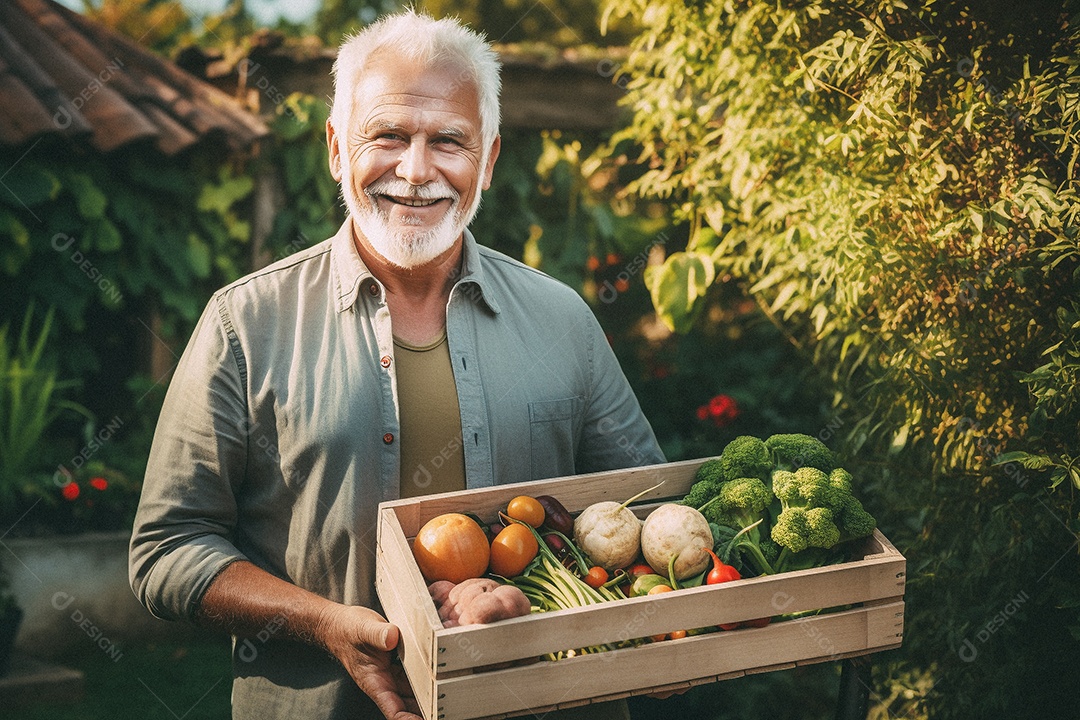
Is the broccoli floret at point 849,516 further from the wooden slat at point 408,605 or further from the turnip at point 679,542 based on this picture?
the wooden slat at point 408,605

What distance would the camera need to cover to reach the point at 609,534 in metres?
2.34

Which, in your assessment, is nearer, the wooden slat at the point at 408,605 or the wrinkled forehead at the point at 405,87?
the wooden slat at the point at 408,605

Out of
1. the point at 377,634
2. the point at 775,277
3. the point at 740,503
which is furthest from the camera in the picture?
the point at 775,277

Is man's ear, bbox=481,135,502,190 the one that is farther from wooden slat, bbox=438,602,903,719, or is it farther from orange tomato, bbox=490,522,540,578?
wooden slat, bbox=438,602,903,719

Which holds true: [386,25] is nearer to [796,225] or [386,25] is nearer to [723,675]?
[796,225]

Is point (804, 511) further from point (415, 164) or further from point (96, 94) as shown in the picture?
point (96, 94)

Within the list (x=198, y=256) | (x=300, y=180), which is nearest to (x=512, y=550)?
(x=300, y=180)

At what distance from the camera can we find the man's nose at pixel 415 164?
2457 mm

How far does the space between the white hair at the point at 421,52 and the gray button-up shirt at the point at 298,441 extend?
0.37 m

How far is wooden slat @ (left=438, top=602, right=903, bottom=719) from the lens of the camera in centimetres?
195

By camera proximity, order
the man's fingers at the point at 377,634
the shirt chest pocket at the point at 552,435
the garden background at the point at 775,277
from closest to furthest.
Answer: the man's fingers at the point at 377,634 → the shirt chest pocket at the point at 552,435 → the garden background at the point at 775,277

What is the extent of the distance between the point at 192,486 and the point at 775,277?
7.12 ft

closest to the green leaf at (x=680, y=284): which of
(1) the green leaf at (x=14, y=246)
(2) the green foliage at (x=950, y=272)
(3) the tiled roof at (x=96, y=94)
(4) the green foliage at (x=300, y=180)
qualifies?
(2) the green foliage at (x=950, y=272)

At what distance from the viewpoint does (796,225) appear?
3367 mm
